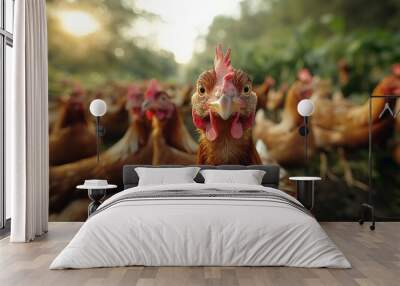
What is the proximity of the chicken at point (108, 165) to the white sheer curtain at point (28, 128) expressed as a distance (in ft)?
2.72

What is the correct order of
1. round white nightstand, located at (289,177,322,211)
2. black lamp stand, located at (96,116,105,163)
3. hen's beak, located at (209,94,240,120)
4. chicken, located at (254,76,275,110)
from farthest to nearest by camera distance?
chicken, located at (254,76,275,110) < black lamp stand, located at (96,116,105,163) < hen's beak, located at (209,94,240,120) < round white nightstand, located at (289,177,322,211)

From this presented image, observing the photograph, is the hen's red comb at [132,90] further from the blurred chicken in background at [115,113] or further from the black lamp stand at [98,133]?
the black lamp stand at [98,133]

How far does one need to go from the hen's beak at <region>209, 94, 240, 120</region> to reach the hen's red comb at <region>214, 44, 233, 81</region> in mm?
312

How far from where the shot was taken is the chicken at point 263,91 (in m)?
6.76

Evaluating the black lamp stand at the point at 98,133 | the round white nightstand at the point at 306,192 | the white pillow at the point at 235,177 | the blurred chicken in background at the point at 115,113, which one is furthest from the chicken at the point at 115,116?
the round white nightstand at the point at 306,192

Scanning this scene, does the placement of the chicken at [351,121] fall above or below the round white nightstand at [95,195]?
above

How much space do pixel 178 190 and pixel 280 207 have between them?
106 centimetres

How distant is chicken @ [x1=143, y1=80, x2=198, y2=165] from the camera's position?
22.1ft

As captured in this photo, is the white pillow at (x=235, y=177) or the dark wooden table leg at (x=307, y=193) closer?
the white pillow at (x=235, y=177)

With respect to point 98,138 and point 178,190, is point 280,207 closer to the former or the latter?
point 178,190

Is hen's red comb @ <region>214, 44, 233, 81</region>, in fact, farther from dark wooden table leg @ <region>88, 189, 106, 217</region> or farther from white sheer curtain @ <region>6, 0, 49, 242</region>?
white sheer curtain @ <region>6, 0, 49, 242</region>

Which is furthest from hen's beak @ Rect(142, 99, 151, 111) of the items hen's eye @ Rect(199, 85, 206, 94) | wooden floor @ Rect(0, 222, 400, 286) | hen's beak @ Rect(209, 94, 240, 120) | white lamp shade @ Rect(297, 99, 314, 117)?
wooden floor @ Rect(0, 222, 400, 286)

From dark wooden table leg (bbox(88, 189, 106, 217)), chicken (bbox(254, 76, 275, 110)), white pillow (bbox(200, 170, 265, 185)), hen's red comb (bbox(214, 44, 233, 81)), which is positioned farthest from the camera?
chicken (bbox(254, 76, 275, 110))

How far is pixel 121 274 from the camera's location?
3900 millimetres
